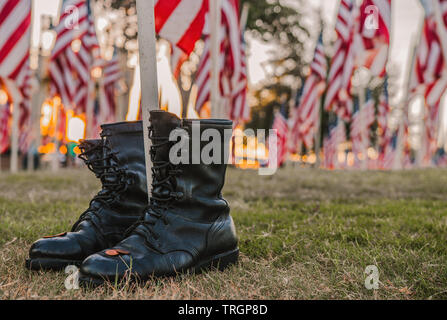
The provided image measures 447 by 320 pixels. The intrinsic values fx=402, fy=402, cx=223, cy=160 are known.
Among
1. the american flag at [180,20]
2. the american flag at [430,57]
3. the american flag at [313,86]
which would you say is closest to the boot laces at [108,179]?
the american flag at [180,20]

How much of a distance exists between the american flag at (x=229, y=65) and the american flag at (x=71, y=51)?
9.52 feet

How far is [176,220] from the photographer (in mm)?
1631

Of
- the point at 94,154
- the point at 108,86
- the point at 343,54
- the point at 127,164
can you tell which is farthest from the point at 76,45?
the point at 127,164

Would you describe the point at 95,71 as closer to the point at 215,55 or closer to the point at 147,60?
the point at 215,55

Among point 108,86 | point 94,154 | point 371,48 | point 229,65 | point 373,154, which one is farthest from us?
point 373,154

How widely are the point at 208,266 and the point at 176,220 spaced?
258mm

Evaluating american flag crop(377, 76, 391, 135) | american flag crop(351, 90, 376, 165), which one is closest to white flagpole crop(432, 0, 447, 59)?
american flag crop(351, 90, 376, 165)

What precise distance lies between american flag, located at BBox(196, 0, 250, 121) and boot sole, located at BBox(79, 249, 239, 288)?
4.93 metres

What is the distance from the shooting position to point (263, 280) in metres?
1.58

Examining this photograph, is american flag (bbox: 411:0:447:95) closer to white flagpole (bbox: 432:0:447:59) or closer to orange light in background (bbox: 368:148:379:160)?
white flagpole (bbox: 432:0:447:59)

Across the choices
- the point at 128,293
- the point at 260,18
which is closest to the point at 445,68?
the point at 128,293

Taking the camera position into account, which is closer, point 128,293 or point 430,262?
point 128,293
